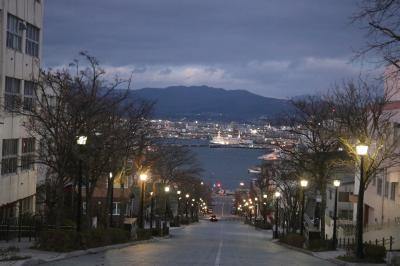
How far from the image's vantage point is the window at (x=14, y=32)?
37094 mm

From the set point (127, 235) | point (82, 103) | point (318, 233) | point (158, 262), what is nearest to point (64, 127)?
point (82, 103)

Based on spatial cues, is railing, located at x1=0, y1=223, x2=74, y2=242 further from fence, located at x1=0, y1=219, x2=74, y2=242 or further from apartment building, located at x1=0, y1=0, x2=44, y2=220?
apartment building, located at x1=0, y1=0, x2=44, y2=220

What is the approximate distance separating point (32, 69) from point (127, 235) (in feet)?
37.9

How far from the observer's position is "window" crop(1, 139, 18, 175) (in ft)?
126

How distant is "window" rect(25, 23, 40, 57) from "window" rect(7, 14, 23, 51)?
5.05 feet

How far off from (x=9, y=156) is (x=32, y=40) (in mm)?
7761

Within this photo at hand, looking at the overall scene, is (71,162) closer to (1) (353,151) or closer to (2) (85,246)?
(2) (85,246)

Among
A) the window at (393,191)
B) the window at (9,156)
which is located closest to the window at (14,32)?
the window at (9,156)

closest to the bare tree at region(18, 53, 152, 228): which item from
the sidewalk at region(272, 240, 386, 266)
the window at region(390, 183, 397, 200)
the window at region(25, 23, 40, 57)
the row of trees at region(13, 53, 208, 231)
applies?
the row of trees at region(13, 53, 208, 231)

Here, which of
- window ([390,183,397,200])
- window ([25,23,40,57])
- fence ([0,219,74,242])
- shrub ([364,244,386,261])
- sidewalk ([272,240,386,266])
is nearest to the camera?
sidewalk ([272,240,386,266])

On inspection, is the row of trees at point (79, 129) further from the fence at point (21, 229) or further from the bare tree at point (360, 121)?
the bare tree at point (360, 121)

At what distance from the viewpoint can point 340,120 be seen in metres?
Answer: 39.8

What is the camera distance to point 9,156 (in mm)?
39156

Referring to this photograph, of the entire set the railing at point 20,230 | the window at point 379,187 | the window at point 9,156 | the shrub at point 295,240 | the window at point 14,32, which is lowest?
the shrub at point 295,240
